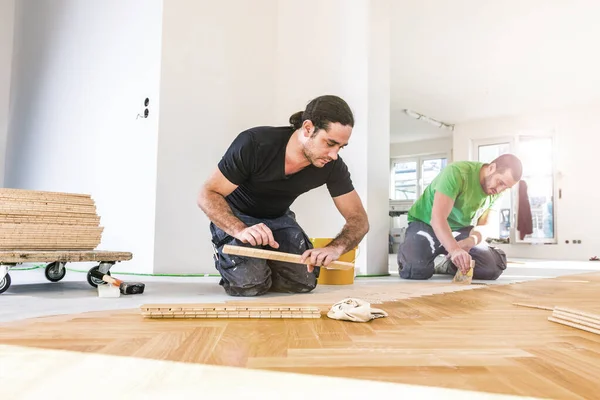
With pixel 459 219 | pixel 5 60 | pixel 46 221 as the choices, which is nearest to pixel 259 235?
pixel 46 221

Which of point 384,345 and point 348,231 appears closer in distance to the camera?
point 384,345

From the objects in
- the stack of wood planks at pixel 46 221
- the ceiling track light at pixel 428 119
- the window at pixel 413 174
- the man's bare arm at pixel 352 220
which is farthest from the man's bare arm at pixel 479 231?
the window at pixel 413 174

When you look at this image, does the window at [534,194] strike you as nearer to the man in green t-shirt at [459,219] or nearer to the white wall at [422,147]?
the white wall at [422,147]

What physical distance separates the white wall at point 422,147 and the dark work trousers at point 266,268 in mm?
8928

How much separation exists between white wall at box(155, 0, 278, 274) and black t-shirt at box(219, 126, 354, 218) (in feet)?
4.34

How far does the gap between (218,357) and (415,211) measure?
2885mm

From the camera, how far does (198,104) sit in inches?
146

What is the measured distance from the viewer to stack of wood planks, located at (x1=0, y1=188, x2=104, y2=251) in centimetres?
236

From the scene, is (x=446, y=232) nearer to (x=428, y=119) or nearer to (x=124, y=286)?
(x=124, y=286)

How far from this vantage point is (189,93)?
12.0 ft

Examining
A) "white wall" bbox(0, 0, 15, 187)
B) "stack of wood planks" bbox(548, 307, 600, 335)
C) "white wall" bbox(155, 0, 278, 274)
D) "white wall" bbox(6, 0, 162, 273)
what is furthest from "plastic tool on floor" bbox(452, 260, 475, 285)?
"white wall" bbox(0, 0, 15, 187)

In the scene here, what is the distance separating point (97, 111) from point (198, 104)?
3.72ft

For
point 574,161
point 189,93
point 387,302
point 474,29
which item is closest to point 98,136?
point 189,93

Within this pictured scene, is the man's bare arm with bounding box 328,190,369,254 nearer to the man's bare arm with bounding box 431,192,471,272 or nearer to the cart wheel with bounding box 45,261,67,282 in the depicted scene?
the man's bare arm with bounding box 431,192,471,272
